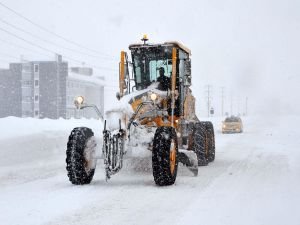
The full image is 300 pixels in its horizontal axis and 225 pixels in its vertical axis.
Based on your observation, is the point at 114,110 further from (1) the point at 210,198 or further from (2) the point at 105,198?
(1) the point at 210,198

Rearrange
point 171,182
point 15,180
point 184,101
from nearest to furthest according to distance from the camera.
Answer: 1. point 171,182
2. point 15,180
3. point 184,101

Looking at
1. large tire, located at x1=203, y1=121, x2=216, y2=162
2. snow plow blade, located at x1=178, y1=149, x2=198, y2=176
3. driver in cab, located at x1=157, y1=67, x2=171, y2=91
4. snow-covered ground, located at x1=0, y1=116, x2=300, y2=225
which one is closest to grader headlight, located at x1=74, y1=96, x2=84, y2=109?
snow-covered ground, located at x1=0, y1=116, x2=300, y2=225

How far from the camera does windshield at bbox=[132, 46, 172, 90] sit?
1225 centimetres

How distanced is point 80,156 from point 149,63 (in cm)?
400

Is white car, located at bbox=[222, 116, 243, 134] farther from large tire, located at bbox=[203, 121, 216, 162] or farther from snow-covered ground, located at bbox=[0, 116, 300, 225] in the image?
snow-covered ground, located at bbox=[0, 116, 300, 225]

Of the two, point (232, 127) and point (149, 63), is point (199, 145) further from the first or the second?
point (232, 127)

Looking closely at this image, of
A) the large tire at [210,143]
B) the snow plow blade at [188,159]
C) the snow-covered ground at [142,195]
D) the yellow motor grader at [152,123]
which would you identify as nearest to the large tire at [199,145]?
the yellow motor grader at [152,123]

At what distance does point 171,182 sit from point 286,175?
312 cm

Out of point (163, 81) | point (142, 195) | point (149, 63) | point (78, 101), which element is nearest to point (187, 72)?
point (163, 81)

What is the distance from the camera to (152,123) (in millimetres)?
11258

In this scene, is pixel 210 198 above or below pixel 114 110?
below

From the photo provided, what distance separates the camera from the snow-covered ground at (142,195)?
21.1ft

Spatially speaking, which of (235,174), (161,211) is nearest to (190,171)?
(235,174)

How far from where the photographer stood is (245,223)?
6047 mm
